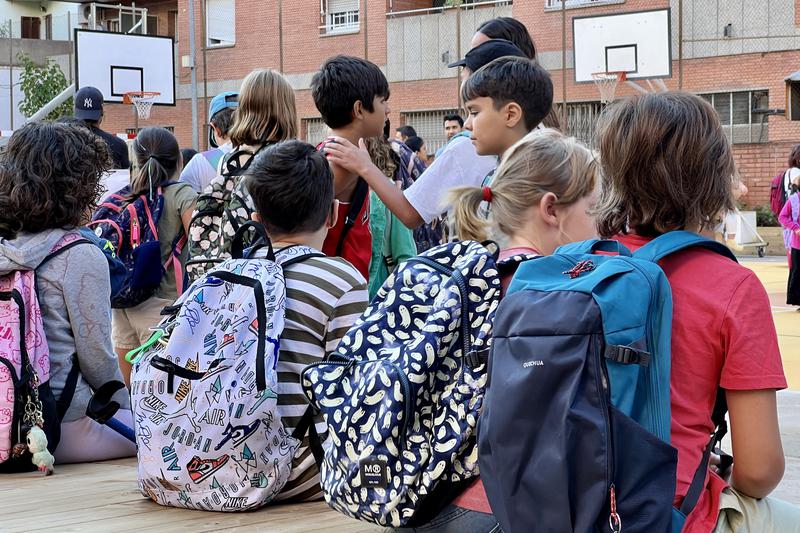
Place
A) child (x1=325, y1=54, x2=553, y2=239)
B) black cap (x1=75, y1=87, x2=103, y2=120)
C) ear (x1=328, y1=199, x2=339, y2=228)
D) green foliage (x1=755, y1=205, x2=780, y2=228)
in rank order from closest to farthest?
child (x1=325, y1=54, x2=553, y2=239)
ear (x1=328, y1=199, x2=339, y2=228)
black cap (x1=75, y1=87, x2=103, y2=120)
green foliage (x1=755, y1=205, x2=780, y2=228)

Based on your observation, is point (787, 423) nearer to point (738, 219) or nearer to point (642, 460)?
point (642, 460)

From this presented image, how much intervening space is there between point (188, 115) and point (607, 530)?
3627cm

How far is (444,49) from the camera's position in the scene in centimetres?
3145

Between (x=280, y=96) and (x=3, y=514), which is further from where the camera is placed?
(x=280, y=96)

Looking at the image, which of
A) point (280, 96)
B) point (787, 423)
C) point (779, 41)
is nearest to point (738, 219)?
point (779, 41)

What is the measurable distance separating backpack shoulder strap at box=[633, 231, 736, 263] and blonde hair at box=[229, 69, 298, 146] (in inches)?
107

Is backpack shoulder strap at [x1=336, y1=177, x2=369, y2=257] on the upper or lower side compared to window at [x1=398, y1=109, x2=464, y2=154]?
lower

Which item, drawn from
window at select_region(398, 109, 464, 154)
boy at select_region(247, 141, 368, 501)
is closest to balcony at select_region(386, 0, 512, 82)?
window at select_region(398, 109, 464, 154)

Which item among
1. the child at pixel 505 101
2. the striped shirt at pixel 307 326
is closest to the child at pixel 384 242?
the child at pixel 505 101

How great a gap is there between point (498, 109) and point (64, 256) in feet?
5.97

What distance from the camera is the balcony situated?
30625 mm

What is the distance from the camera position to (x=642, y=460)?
7.44 feet

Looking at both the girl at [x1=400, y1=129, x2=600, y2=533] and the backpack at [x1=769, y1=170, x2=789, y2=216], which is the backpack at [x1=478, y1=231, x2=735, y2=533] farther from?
the backpack at [x1=769, y1=170, x2=789, y2=216]

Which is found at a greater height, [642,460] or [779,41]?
[779,41]
